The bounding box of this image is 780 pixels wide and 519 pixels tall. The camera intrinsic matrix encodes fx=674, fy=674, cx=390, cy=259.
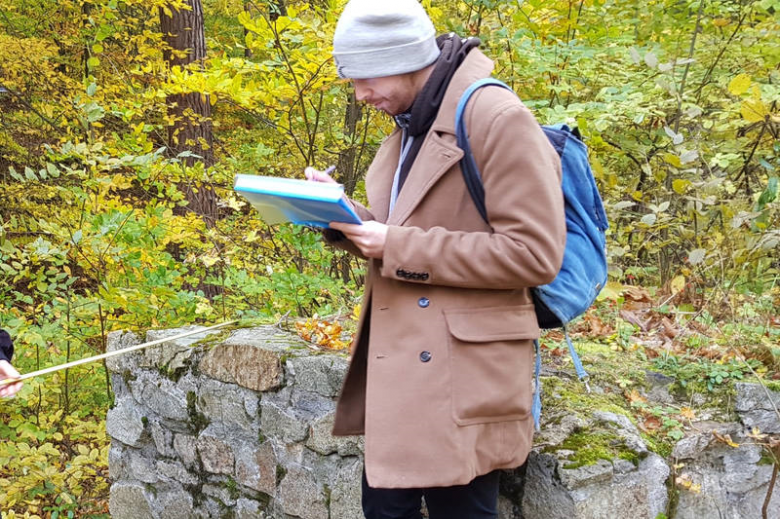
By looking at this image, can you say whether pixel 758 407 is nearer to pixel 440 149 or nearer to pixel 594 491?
pixel 594 491

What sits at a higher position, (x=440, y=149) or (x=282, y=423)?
(x=440, y=149)

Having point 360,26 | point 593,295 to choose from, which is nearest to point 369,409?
point 593,295

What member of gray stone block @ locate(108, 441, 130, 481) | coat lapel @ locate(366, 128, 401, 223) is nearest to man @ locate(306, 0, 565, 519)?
coat lapel @ locate(366, 128, 401, 223)

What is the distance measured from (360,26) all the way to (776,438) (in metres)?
1.99

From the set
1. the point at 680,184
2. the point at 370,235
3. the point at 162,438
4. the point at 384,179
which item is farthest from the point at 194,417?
the point at 680,184

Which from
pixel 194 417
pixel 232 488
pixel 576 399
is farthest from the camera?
pixel 194 417

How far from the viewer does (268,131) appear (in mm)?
8039

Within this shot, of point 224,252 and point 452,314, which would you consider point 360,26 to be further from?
point 224,252

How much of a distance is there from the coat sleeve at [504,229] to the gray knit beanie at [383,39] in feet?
0.73

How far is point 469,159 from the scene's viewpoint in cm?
167

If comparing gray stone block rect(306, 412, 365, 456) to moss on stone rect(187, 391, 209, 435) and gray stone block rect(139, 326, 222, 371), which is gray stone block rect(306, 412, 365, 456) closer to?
moss on stone rect(187, 391, 209, 435)

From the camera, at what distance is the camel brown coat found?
1.59 meters

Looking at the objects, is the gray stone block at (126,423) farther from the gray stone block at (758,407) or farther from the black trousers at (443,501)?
the gray stone block at (758,407)

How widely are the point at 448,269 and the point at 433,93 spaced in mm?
468
